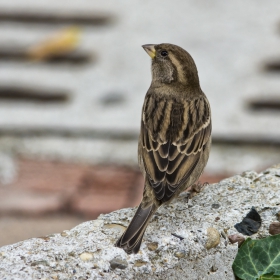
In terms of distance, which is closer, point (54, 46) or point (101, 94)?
point (101, 94)

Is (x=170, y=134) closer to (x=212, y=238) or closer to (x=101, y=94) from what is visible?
(x=212, y=238)

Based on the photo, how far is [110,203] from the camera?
16.9 ft

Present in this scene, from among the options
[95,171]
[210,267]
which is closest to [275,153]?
[95,171]

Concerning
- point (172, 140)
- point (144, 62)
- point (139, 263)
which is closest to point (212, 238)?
point (139, 263)

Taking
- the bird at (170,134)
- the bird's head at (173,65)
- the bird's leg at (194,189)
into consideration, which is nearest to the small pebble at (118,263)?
the bird at (170,134)

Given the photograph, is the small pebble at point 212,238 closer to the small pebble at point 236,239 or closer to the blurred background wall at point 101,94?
the small pebble at point 236,239

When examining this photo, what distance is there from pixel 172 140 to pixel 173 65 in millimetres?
615

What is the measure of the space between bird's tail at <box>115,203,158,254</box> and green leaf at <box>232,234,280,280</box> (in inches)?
15.9

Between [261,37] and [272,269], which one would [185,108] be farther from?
[261,37]

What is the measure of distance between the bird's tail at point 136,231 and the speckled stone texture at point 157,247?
3 centimetres

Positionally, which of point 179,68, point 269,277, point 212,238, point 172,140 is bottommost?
point 269,277

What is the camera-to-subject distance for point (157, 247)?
10.3 feet

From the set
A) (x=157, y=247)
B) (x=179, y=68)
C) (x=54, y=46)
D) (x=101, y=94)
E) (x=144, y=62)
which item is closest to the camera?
(x=157, y=247)

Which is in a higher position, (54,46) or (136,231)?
(54,46)
